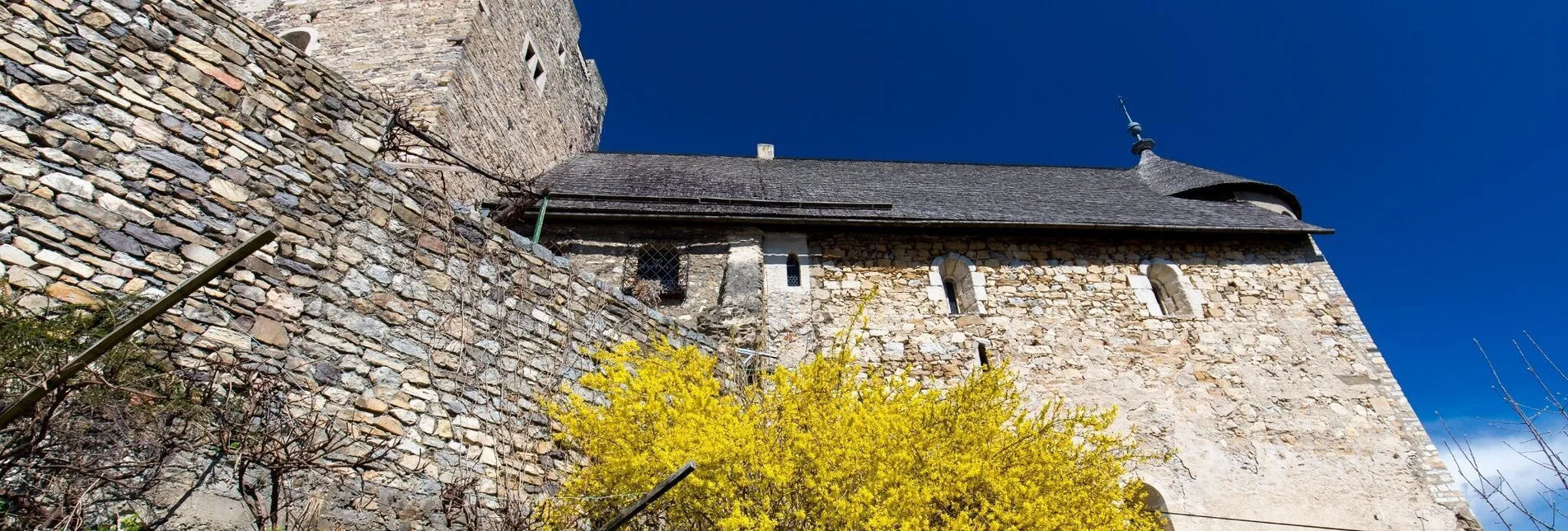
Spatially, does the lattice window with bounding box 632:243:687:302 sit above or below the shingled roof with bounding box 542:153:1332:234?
below

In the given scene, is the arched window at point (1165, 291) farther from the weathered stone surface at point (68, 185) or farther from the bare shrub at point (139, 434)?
the weathered stone surface at point (68, 185)

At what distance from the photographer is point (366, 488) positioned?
3715mm

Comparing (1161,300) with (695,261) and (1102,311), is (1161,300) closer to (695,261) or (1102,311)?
(1102,311)

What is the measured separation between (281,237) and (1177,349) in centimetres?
876

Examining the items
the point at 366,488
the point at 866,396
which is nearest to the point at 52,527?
the point at 366,488

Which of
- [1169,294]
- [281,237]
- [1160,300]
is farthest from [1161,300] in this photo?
[281,237]

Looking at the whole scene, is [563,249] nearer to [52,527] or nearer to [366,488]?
[366,488]

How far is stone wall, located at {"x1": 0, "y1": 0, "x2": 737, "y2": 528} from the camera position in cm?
340

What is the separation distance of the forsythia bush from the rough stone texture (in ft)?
8.92

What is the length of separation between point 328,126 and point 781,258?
4.87 metres

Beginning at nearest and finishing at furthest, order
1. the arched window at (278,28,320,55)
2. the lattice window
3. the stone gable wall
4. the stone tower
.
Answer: the stone gable wall → the lattice window → the stone tower → the arched window at (278,28,320,55)

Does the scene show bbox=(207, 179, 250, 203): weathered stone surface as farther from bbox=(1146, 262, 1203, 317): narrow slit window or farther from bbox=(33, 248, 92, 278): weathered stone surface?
bbox=(1146, 262, 1203, 317): narrow slit window

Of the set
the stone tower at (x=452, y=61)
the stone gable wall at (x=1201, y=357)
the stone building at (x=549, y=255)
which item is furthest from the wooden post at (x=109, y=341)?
the stone tower at (x=452, y=61)

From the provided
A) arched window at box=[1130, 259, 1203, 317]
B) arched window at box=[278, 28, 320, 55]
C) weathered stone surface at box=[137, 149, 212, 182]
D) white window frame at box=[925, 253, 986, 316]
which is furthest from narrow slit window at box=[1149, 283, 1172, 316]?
arched window at box=[278, 28, 320, 55]
